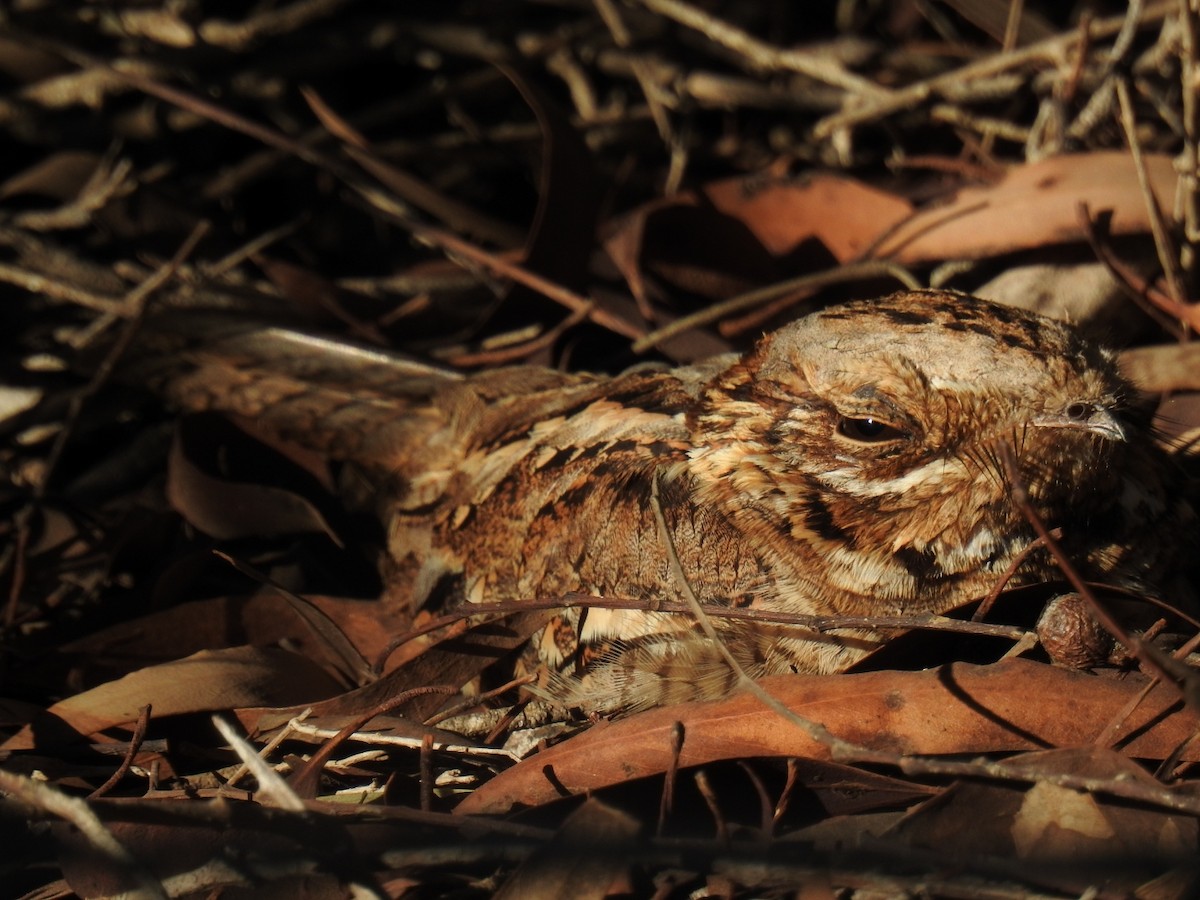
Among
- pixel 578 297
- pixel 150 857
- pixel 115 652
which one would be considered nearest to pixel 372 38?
pixel 578 297

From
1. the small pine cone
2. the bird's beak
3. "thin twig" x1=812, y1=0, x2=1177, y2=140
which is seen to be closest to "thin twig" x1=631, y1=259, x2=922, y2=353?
"thin twig" x1=812, y1=0, x2=1177, y2=140

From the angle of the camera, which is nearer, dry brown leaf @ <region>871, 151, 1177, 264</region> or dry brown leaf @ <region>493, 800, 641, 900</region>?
dry brown leaf @ <region>493, 800, 641, 900</region>

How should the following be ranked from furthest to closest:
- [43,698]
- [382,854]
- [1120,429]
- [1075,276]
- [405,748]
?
[1075,276] < [43,698] < [405,748] < [1120,429] < [382,854]

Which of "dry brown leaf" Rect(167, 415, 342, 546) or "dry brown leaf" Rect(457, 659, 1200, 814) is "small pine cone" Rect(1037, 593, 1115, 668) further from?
"dry brown leaf" Rect(167, 415, 342, 546)

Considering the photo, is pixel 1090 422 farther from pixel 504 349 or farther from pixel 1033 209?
pixel 504 349

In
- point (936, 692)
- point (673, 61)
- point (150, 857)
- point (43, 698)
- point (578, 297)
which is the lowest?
point (43, 698)

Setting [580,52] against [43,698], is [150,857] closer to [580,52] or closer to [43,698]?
[43,698]
